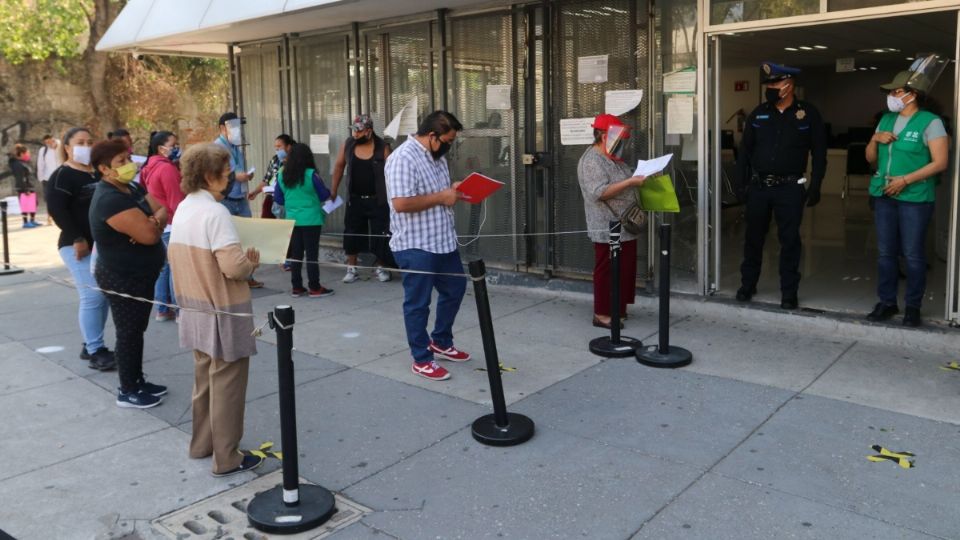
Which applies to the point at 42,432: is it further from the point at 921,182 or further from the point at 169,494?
the point at 921,182

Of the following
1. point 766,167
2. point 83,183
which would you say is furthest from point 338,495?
point 766,167

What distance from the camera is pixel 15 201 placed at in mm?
11102

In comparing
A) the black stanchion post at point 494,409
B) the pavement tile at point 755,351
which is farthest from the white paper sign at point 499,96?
the black stanchion post at point 494,409

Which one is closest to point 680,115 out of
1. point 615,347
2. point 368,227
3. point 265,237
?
point 615,347

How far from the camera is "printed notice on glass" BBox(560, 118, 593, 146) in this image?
7742 mm

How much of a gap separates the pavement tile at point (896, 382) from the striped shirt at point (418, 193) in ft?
8.74

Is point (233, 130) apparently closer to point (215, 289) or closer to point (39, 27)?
point (215, 289)

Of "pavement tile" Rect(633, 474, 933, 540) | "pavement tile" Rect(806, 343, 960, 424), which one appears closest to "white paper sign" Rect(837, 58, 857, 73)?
"pavement tile" Rect(806, 343, 960, 424)

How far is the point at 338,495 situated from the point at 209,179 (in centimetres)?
172

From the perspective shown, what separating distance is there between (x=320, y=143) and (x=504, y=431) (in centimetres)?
688

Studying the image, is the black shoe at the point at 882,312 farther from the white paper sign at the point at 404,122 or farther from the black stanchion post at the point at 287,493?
the white paper sign at the point at 404,122

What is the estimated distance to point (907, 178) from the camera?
19.5 feet

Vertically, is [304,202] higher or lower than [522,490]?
higher

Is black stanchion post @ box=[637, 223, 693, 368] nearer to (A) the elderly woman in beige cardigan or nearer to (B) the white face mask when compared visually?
(B) the white face mask
